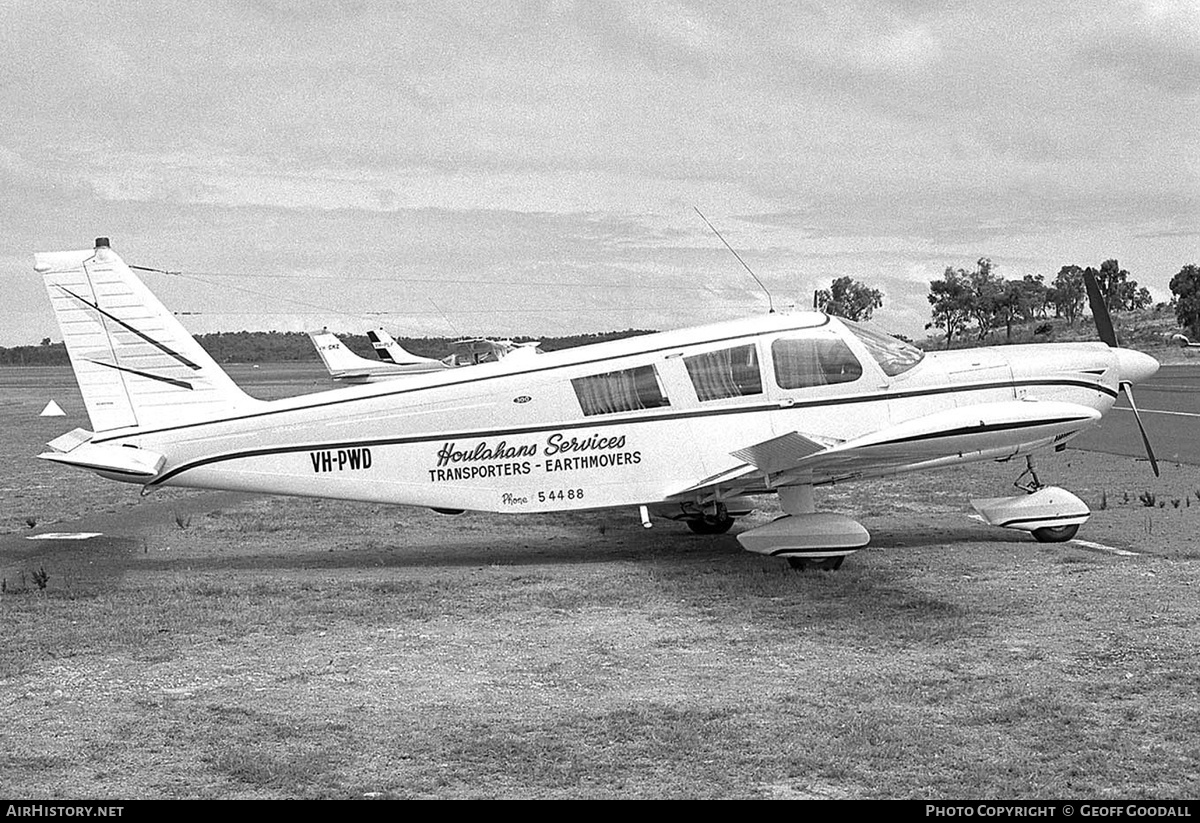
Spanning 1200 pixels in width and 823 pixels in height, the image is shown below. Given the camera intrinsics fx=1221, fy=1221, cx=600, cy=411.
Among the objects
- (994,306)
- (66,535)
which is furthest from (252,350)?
(66,535)

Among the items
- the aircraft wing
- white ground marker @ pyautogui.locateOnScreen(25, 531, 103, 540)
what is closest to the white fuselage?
the aircraft wing

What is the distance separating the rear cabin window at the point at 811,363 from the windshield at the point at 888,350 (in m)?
0.28

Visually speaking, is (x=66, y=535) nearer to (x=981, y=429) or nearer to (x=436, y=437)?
(x=436, y=437)

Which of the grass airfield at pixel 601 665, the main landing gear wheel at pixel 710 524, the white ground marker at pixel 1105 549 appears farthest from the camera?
the main landing gear wheel at pixel 710 524

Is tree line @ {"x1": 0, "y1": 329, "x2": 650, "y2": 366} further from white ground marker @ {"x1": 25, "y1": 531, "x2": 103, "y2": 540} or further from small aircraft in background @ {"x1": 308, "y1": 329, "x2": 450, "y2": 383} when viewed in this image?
white ground marker @ {"x1": 25, "y1": 531, "x2": 103, "y2": 540}

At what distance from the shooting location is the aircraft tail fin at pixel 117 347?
11.1m

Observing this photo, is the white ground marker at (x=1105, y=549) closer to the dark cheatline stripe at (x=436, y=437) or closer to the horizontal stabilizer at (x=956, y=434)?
the horizontal stabilizer at (x=956, y=434)

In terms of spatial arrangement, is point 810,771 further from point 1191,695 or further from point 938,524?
point 938,524

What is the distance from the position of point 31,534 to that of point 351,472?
16.1 ft

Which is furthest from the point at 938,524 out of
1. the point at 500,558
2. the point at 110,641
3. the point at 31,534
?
the point at 31,534

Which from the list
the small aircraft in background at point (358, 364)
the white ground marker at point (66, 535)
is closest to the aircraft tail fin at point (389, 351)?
the small aircraft in background at point (358, 364)

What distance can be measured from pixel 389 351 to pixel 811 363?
1850 inches

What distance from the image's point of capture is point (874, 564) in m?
10.7

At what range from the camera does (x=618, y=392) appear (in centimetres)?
1123
